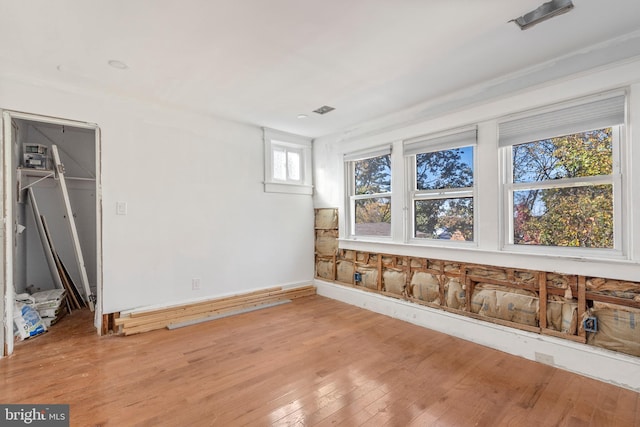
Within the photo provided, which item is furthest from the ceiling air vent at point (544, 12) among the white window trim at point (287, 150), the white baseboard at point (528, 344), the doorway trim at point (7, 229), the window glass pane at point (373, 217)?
the doorway trim at point (7, 229)

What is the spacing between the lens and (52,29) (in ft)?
6.40

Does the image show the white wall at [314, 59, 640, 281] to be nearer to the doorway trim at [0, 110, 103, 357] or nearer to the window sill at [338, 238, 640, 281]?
the window sill at [338, 238, 640, 281]

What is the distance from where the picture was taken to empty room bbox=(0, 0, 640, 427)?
1.91 m

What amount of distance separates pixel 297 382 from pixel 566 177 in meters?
2.73

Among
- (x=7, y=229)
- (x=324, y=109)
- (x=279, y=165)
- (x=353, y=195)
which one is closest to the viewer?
(x=7, y=229)

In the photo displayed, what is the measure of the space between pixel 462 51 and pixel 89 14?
2.54 meters

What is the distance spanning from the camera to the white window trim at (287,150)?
13.9ft

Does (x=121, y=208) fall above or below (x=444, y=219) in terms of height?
above

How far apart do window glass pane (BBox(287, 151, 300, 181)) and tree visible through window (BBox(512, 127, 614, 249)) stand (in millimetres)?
2914

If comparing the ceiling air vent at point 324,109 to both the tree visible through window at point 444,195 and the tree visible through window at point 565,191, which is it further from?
the tree visible through window at point 565,191

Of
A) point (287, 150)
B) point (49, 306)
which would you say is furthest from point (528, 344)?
point (49, 306)

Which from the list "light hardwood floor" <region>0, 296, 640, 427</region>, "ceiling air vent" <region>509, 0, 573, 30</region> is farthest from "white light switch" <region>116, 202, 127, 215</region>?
"ceiling air vent" <region>509, 0, 573, 30</region>

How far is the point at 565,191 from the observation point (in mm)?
2492

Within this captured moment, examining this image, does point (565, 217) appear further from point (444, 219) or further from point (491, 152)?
point (444, 219)
